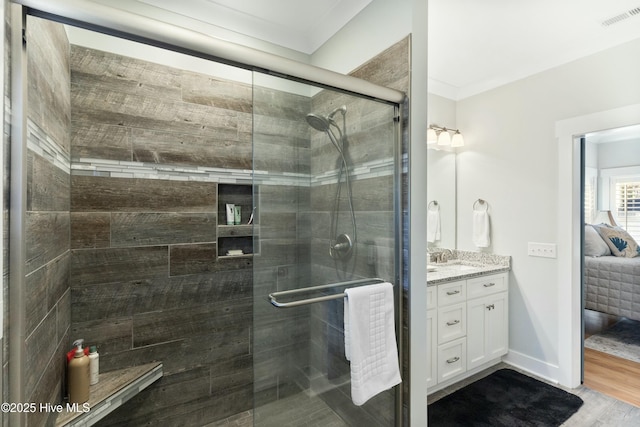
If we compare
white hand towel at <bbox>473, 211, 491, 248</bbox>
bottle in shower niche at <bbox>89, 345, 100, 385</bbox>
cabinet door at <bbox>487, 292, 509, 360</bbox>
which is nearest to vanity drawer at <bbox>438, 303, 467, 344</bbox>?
cabinet door at <bbox>487, 292, 509, 360</bbox>

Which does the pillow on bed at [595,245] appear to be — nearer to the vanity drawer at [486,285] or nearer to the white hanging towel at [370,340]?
the vanity drawer at [486,285]

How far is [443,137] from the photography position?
3.09m

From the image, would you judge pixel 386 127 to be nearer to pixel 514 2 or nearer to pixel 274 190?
pixel 274 190

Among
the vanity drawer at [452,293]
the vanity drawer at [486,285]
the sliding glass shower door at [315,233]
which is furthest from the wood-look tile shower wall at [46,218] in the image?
the vanity drawer at [486,285]

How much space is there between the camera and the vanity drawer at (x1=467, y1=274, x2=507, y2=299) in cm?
248

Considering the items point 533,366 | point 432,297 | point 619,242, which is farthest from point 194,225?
point 619,242

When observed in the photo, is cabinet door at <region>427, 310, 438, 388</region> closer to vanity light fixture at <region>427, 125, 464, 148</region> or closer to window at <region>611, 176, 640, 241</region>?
vanity light fixture at <region>427, 125, 464, 148</region>

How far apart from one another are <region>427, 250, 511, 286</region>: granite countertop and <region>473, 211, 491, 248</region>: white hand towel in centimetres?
13

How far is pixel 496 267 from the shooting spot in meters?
2.76

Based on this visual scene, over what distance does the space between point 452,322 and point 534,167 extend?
61.0 inches

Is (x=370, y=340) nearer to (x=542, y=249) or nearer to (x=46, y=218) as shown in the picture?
(x=46, y=218)

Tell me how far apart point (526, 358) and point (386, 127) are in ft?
8.17

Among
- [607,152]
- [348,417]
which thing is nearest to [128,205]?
[348,417]

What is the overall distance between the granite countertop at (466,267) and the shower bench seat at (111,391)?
187 cm
